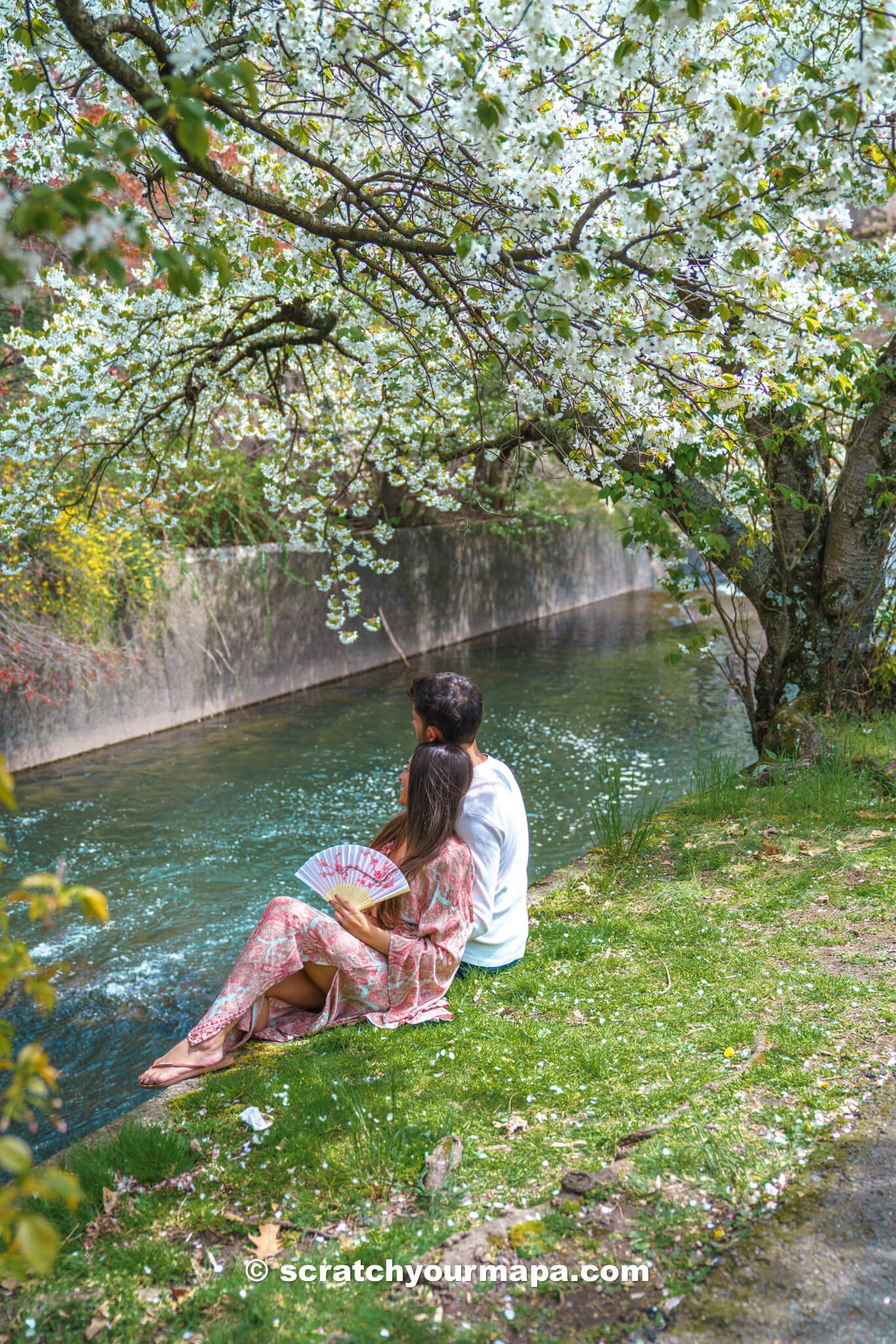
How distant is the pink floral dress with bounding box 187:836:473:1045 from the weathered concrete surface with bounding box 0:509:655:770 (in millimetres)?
6021

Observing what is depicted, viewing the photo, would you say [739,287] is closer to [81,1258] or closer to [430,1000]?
[430,1000]

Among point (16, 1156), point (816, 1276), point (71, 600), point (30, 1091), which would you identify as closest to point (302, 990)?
point (816, 1276)

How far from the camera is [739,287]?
383cm

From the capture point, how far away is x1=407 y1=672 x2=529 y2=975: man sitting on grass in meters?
3.70

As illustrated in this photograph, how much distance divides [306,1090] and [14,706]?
6.55m

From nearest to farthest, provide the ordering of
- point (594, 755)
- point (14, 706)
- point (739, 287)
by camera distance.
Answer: point (739, 287)
point (14, 706)
point (594, 755)

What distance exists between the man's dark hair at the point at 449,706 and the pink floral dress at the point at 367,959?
0.38 m

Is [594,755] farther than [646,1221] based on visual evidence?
Yes

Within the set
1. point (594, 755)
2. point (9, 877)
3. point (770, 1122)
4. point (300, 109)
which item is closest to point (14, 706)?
point (9, 877)

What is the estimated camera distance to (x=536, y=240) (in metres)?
3.44

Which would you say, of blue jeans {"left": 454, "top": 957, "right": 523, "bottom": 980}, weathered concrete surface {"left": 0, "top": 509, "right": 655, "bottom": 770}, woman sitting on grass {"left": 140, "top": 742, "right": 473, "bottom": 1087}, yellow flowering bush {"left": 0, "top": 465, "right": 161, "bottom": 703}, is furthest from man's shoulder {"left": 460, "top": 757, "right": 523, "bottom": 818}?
weathered concrete surface {"left": 0, "top": 509, "right": 655, "bottom": 770}

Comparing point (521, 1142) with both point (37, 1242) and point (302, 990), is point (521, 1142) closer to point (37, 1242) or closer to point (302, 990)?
point (302, 990)

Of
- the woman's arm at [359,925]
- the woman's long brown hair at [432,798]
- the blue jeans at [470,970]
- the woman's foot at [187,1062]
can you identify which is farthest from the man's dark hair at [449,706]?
the woman's foot at [187,1062]

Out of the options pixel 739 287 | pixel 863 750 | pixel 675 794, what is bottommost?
pixel 675 794
